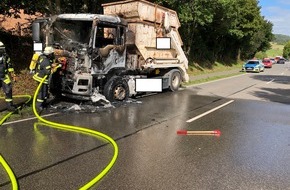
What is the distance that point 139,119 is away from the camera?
332 inches

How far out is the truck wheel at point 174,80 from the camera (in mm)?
14086

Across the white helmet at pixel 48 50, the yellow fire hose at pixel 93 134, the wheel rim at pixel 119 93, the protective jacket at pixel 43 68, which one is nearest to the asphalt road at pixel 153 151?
the yellow fire hose at pixel 93 134

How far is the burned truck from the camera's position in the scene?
372 inches

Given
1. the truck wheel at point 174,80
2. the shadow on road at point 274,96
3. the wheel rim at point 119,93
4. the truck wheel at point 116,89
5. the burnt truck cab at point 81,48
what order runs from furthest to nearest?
the truck wheel at point 174,80, the shadow on road at point 274,96, the wheel rim at point 119,93, the truck wheel at point 116,89, the burnt truck cab at point 81,48

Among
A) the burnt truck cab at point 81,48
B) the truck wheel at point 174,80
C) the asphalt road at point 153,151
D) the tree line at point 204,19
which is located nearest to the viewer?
the asphalt road at point 153,151

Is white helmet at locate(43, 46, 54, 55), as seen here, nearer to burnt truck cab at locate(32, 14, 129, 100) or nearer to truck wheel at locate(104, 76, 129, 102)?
burnt truck cab at locate(32, 14, 129, 100)

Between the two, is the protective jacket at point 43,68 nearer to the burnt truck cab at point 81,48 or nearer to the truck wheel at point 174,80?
the burnt truck cab at point 81,48

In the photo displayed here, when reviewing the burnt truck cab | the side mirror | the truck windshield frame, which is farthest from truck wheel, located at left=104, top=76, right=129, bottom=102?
the side mirror

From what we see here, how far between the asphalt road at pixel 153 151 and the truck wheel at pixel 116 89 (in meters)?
0.56

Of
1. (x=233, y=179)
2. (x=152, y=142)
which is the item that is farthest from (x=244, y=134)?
(x=233, y=179)

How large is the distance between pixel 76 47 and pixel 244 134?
521 cm

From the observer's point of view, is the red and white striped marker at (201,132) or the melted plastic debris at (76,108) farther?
the melted plastic debris at (76,108)

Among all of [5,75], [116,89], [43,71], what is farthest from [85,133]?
[116,89]

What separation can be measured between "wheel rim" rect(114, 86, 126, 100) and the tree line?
490 centimetres
